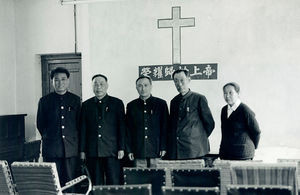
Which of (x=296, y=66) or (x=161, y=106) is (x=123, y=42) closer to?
(x=161, y=106)

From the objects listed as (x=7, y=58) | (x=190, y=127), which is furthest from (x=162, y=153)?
(x=7, y=58)

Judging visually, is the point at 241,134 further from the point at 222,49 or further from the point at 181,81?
the point at 222,49

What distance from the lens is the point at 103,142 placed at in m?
4.59

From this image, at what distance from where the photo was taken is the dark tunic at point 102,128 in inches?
181

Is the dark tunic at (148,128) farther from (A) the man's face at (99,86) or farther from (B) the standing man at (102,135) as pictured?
(A) the man's face at (99,86)

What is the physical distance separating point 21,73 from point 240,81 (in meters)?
3.74

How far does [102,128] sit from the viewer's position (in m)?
4.62

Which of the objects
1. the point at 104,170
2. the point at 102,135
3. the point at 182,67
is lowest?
the point at 104,170

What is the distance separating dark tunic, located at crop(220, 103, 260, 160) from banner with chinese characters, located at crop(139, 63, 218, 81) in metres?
1.55

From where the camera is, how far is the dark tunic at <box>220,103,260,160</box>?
419 centimetres

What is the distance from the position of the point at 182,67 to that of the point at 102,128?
1.80 m

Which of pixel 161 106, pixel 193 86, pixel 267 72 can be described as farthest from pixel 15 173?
pixel 267 72

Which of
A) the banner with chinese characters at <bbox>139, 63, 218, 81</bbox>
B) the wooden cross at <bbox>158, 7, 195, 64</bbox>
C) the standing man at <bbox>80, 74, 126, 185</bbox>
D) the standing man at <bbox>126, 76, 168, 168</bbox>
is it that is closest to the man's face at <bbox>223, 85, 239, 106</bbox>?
the standing man at <bbox>126, 76, 168, 168</bbox>

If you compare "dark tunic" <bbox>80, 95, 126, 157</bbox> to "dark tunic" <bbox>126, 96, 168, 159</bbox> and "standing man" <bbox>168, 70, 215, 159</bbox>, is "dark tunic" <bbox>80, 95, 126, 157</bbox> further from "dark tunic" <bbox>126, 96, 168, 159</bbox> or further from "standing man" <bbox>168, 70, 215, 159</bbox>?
"standing man" <bbox>168, 70, 215, 159</bbox>
